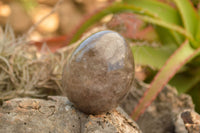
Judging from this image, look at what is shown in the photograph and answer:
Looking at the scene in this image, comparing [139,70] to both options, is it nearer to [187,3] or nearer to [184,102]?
[184,102]

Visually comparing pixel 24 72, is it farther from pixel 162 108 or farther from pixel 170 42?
pixel 170 42

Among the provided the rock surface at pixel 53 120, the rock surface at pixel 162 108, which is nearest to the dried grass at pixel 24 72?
the rock surface at pixel 53 120

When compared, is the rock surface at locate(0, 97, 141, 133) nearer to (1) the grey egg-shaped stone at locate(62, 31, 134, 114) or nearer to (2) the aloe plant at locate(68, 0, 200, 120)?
(1) the grey egg-shaped stone at locate(62, 31, 134, 114)

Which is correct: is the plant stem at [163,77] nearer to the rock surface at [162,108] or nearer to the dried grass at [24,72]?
the rock surface at [162,108]

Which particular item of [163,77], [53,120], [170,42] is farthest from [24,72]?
[170,42]

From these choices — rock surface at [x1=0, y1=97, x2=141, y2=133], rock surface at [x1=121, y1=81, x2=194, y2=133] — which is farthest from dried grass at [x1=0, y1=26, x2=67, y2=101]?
rock surface at [x1=121, y1=81, x2=194, y2=133]

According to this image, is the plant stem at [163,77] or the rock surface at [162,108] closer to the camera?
→ the plant stem at [163,77]
